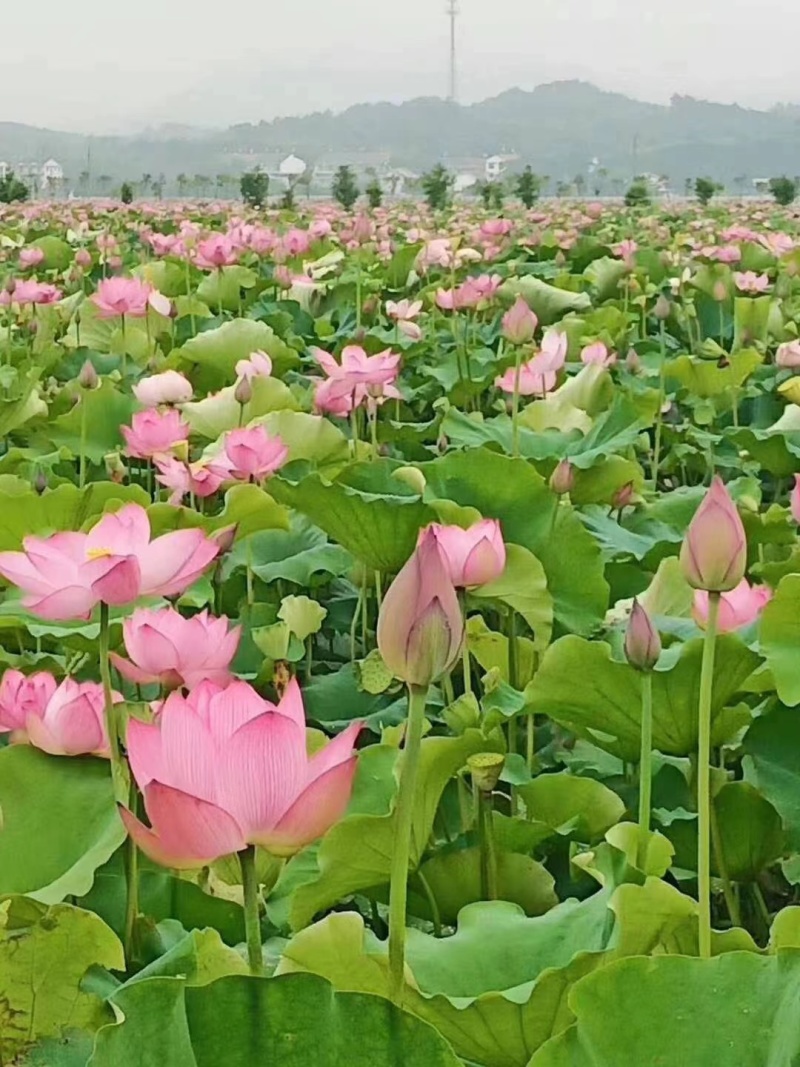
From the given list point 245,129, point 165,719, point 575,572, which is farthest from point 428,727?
point 245,129

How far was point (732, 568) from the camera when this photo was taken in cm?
72

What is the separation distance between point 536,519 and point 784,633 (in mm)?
398

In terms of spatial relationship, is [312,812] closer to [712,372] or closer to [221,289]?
[712,372]

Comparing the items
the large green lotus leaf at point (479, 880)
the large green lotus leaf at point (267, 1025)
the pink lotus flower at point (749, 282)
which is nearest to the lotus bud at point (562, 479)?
the large green lotus leaf at point (479, 880)

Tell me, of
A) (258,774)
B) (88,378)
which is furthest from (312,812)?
(88,378)

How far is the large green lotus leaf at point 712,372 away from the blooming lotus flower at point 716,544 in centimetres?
162

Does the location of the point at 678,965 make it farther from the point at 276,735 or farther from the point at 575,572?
the point at 575,572

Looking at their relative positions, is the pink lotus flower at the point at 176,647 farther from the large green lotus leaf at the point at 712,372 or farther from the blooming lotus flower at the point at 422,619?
the large green lotus leaf at the point at 712,372

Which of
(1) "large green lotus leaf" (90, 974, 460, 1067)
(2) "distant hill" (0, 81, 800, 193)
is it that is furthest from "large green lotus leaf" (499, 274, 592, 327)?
(2) "distant hill" (0, 81, 800, 193)

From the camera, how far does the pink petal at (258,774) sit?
0.55 m

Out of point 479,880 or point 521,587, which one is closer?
point 479,880

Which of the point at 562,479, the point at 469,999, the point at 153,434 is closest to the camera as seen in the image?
the point at 469,999

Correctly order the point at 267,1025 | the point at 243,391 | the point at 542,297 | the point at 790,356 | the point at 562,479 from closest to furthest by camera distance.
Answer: the point at 267,1025, the point at 562,479, the point at 243,391, the point at 790,356, the point at 542,297

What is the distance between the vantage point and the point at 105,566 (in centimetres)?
80
